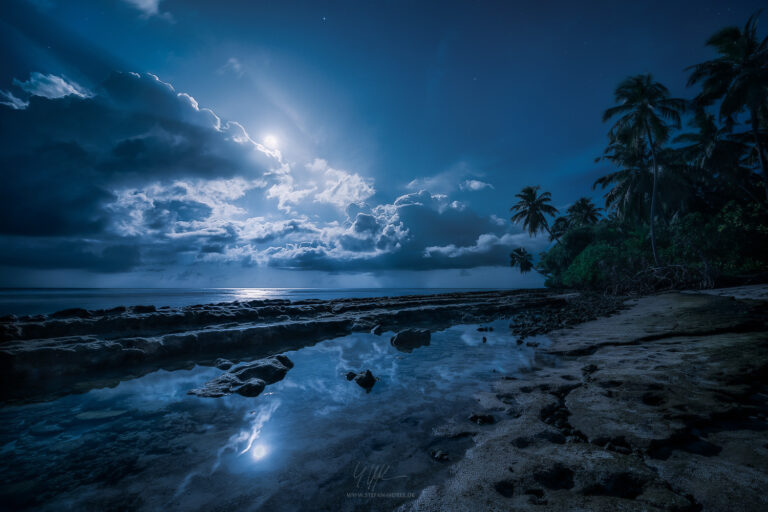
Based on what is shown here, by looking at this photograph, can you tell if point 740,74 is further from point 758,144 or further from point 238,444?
point 238,444

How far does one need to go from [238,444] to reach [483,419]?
3158 mm

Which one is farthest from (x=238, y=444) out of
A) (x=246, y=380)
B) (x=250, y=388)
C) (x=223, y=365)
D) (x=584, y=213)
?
(x=584, y=213)

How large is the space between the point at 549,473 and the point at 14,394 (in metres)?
9.08

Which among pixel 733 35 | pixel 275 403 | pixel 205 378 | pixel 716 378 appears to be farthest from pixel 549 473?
pixel 733 35

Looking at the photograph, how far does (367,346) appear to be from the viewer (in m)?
8.98

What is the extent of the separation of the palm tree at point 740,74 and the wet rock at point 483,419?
2929cm

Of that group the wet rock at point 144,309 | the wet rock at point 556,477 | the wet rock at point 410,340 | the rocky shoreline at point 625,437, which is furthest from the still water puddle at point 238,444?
the wet rock at point 144,309

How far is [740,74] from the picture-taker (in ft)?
60.2

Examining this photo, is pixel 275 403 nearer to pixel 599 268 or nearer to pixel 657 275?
pixel 657 275

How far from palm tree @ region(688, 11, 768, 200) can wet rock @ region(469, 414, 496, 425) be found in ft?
96.1

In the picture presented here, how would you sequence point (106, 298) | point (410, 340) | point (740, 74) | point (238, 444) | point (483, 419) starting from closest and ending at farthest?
1. point (238, 444)
2. point (483, 419)
3. point (410, 340)
4. point (740, 74)
5. point (106, 298)

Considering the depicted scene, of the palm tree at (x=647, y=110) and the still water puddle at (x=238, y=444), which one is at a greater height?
the palm tree at (x=647, y=110)

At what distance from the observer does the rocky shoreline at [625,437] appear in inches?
79.0
